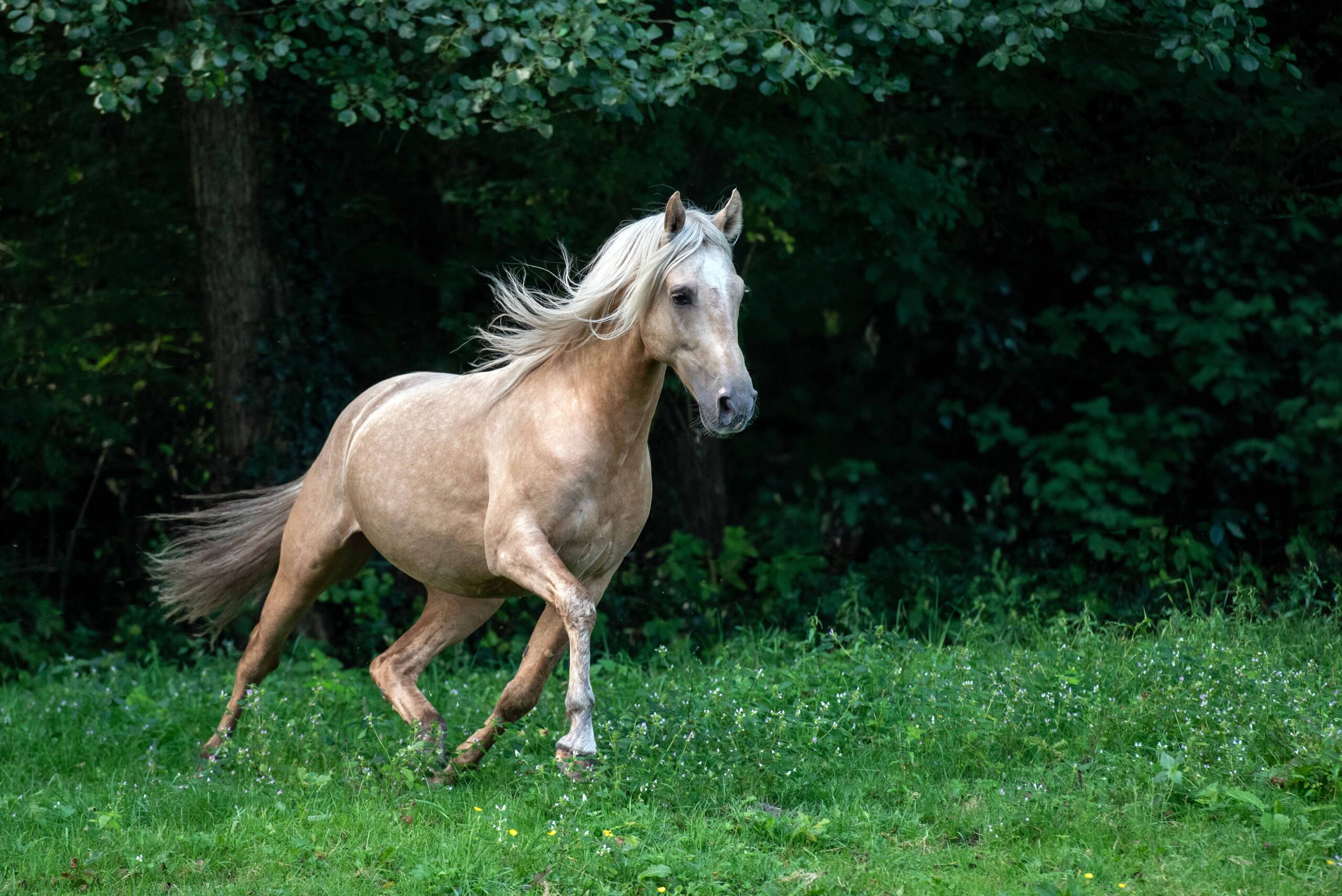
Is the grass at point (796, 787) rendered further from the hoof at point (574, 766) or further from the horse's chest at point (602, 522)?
the horse's chest at point (602, 522)

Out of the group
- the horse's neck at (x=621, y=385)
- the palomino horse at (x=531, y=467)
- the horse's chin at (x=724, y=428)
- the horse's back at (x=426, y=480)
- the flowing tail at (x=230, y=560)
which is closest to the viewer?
the horse's chin at (x=724, y=428)

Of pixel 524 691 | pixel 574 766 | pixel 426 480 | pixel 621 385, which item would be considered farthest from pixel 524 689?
pixel 621 385

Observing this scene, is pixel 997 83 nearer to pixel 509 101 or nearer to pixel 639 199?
pixel 639 199

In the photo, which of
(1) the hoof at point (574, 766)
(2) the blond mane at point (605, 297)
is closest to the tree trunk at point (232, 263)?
(2) the blond mane at point (605, 297)

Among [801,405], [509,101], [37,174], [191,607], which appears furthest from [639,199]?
[37,174]

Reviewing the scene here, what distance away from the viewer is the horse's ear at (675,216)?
4.44 m

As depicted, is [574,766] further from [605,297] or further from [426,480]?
[605,297]

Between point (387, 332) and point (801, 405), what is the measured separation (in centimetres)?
345

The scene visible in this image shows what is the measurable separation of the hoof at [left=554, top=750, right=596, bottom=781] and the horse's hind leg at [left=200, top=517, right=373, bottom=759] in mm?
1901

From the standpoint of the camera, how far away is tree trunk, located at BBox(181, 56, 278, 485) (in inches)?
332

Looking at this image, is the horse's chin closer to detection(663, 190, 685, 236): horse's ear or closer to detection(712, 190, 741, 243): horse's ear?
detection(663, 190, 685, 236): horse's ear

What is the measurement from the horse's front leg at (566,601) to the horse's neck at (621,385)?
0.51m

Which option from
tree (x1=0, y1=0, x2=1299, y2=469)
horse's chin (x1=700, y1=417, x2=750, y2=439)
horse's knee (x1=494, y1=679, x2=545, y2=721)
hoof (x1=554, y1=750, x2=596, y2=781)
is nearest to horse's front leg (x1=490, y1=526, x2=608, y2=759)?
hoof (x1=554, y1=750, x2=596, y2=781)

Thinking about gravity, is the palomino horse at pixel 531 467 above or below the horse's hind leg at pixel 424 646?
above
